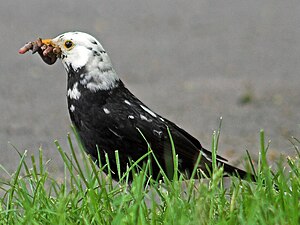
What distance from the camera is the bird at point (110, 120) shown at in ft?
14.5

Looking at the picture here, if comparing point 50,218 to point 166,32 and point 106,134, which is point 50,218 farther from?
point 166,32

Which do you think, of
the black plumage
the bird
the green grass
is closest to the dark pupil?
the bird

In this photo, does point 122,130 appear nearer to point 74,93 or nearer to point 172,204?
point 74,93

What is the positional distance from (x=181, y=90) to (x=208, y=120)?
3.98 ft

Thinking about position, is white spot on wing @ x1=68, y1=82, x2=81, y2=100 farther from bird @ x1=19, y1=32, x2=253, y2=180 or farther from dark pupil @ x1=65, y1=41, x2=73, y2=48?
dark pupil @ x1=65, y1=41, x2=73, y2=48

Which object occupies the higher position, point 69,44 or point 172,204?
point 69,44

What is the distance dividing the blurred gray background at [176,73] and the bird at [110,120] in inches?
62.4

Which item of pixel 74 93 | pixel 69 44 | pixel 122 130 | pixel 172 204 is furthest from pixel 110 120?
pixel 172 204

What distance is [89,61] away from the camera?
4.56m

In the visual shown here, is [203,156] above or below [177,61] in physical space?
below

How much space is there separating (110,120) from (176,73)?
217 inches

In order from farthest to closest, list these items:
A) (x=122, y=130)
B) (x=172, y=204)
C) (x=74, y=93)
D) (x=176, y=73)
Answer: (x=176, y=73) < (x=74, y=93) < (x=122, y=130) < (x=172, y=204)

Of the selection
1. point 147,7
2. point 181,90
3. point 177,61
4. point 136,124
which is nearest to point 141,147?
point 136,124

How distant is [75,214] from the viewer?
3682mm
